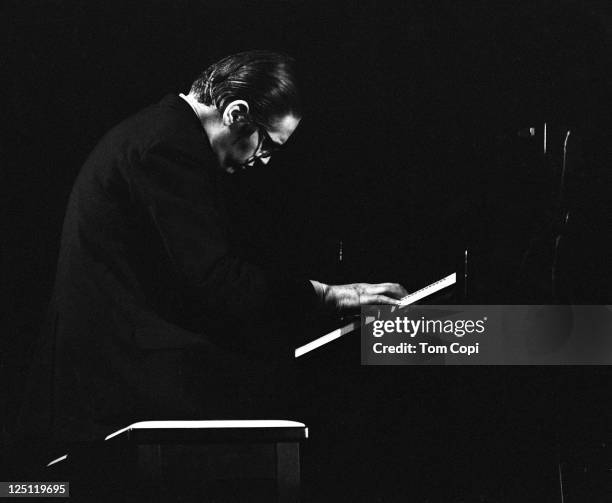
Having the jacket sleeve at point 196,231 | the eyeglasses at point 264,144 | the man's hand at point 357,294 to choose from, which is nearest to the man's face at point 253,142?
the eyeglasses at point 264,144

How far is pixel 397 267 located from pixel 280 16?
1.00 meters

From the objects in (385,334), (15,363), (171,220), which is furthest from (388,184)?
(15,363)

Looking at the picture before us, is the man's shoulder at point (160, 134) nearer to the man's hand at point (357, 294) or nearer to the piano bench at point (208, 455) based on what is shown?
the man's hand at point (357, 294)

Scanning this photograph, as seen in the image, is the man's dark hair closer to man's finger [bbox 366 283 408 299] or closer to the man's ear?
the man's ear

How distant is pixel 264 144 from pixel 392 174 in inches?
17.9

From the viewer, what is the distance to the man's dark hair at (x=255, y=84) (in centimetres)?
260

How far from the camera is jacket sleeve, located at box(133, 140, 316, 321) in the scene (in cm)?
221

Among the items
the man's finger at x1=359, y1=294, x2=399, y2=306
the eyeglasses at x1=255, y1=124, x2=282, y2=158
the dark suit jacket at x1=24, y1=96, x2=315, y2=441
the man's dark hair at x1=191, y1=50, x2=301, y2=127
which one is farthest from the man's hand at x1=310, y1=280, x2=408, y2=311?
the man's dark hair at x1=191, y1=50, x2=301, y2=127

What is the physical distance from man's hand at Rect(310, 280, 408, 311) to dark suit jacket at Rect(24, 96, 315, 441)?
115 millimetres

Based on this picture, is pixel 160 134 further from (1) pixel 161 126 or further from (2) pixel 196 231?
(2) pixel 196 231

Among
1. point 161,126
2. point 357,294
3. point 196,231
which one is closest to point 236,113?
point 161,126

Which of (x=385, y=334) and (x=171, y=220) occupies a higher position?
(x=171, y=220)

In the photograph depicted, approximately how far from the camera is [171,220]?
2.23m

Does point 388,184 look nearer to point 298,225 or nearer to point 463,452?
point 298,225
